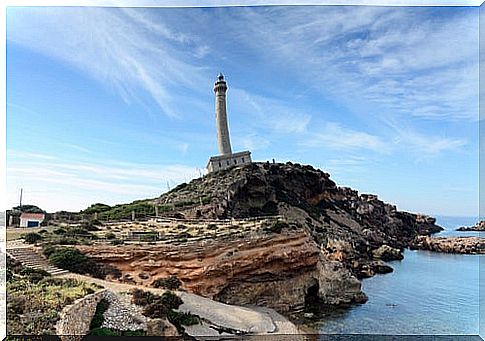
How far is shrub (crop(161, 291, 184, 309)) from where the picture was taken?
7113mm

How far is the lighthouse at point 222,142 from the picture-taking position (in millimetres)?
10845

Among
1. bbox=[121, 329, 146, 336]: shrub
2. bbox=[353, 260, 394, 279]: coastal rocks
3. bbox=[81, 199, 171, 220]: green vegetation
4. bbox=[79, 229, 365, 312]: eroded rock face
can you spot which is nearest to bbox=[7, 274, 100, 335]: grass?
bbox=[121, 329, 146, 336]: shrub

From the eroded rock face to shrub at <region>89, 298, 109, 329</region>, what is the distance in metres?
1.74

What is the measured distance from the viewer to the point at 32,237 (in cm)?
864

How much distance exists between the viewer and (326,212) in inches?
729

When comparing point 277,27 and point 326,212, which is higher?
point 277,27

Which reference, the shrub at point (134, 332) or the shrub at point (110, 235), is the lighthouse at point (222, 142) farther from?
the shrub at point (134, 332)

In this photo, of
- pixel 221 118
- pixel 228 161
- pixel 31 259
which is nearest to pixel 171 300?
pixel 31 259

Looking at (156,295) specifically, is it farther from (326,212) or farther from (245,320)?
(326,212)

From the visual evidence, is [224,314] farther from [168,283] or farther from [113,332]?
[113,332]

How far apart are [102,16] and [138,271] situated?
14.7 ft

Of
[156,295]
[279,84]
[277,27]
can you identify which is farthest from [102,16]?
[156,295]

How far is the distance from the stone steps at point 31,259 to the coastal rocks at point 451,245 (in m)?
15.8

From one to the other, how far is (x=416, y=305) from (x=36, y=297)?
26.1 ft
